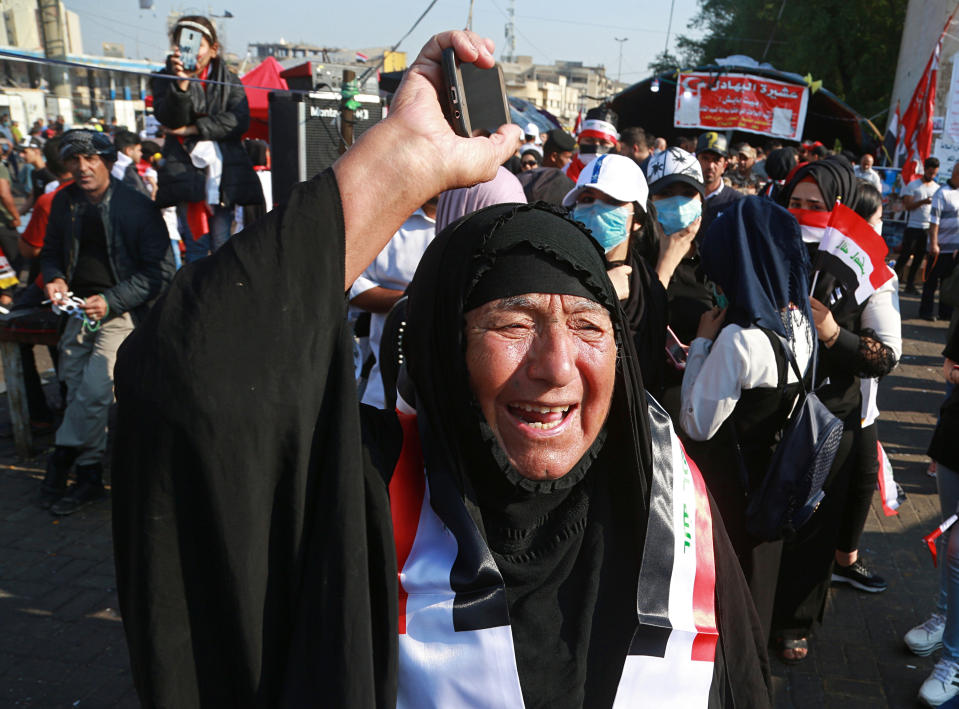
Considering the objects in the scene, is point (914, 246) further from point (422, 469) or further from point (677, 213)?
point (422, 469)

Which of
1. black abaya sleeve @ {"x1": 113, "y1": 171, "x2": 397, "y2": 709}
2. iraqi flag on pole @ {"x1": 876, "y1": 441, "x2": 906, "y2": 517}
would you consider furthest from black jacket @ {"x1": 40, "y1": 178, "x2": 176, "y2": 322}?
black abaya sleeve @ {"x1": 113, "y1": 171, "x2": 397, "y2": 709}

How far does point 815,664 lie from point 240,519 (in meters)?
3.53

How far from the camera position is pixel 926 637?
3.71 metres

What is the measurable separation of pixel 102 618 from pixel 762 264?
352 centimetres

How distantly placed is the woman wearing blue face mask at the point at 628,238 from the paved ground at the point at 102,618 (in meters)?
1.66

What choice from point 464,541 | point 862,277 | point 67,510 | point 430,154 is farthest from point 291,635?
point 67,510

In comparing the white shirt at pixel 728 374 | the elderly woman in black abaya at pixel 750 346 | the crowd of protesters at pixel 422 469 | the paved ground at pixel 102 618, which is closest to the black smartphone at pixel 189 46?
the paved ground at pixel 102 618

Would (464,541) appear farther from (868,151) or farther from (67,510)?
(868,151)

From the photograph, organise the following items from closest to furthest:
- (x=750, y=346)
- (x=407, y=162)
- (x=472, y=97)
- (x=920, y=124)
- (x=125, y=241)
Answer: (x=407, y=162), (x=472, y=97), (x=750, y=346), (x=125, y=241), (x=920, y=124)

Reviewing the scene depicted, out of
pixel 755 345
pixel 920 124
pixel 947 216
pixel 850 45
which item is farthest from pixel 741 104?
pixel 755 345

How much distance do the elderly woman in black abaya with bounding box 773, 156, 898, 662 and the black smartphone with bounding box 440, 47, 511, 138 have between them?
2.28m

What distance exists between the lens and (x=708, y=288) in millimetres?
3945

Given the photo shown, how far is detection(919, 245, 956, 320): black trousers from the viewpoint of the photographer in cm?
1033

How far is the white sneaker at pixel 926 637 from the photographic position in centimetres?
370
